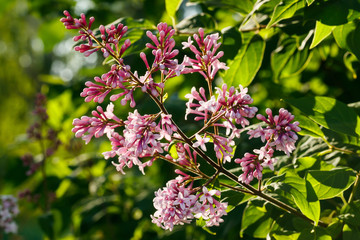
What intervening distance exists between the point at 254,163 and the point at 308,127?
0.31 m

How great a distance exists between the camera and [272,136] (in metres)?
0.88

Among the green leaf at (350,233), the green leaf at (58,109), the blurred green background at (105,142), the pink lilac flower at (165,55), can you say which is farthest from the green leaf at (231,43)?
the green leaf at (58,109)

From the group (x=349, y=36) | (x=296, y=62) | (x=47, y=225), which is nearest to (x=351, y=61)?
(x=296, y=62)

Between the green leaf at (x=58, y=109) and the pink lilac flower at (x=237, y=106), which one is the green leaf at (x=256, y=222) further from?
the green leaf at (x=58, y=109)

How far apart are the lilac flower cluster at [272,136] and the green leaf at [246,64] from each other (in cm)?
37

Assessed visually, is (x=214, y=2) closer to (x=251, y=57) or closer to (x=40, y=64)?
(x=251, y=57)

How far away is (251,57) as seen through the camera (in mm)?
1301

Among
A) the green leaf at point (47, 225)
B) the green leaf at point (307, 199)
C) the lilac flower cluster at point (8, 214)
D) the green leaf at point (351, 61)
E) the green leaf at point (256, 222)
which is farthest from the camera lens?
the lilac flower cluster at point (8, 214)

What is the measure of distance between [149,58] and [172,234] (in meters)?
0.71

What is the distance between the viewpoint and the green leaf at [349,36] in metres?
1.09

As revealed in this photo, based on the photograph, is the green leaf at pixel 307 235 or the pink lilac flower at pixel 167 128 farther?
the green leaf at pixel 307 235

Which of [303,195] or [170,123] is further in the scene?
[303,195]

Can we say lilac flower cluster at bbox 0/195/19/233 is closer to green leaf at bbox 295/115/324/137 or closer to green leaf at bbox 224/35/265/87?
green leaf at bbox 224/35/265/87

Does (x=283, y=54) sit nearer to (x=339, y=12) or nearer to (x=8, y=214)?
(x=339, y=12)
